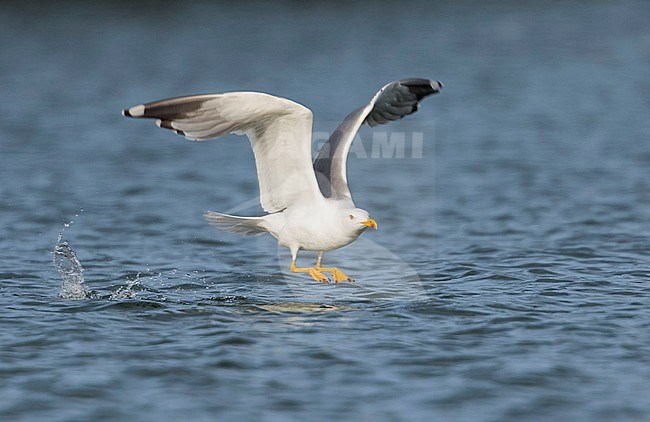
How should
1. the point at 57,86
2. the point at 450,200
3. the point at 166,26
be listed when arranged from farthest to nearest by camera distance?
1. the point at 166,26
2. the point at 57,86
3. the point at 450,200

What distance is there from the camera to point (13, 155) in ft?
59.3

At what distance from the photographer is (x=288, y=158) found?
961 centimetres

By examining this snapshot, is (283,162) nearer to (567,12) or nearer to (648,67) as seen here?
(648,67)

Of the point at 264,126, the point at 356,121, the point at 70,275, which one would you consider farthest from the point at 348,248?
the point at 264,126

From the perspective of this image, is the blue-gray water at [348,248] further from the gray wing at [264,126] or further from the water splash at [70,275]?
the gray wing at [264,126]

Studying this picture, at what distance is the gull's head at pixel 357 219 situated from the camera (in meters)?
9.33

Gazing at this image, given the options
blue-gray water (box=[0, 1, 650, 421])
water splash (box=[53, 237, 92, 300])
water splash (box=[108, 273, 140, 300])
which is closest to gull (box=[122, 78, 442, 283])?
blue-gray water (box=[0, 1, 650, 421])

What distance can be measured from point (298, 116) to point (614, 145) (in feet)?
35.0

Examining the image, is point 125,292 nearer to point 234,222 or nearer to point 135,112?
point 234,222

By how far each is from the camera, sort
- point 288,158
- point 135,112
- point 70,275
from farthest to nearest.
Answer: point 70,275 < point 288,158 < point 135,112

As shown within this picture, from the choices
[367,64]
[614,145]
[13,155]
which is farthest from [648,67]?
[13,155]

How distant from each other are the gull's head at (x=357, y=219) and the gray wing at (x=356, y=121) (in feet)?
1.38

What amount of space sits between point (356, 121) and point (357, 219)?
1010mm

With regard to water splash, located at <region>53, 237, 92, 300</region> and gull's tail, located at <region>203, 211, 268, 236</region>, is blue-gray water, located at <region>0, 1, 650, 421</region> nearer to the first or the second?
water splash, located at <region>53, 237, 92, 300</region>
